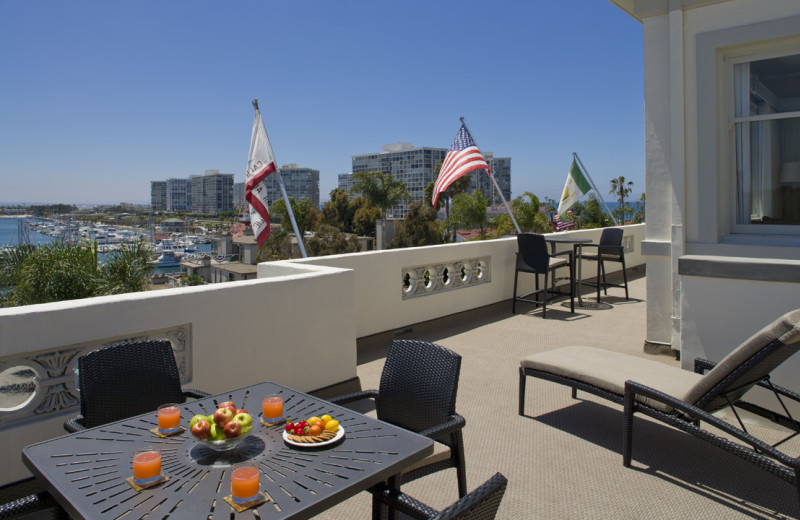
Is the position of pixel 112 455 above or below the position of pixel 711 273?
below

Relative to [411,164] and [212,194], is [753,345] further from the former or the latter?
[411,164]

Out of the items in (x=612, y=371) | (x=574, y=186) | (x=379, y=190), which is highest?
(x=379, y=190)

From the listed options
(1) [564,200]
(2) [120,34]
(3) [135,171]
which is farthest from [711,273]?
(3) [135,171]

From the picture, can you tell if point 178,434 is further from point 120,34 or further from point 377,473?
point 120,34

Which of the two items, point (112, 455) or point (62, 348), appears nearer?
point (112, 455)

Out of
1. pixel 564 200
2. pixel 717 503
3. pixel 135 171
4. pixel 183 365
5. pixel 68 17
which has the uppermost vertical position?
pixel 68 17

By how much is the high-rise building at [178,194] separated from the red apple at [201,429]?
351 ft

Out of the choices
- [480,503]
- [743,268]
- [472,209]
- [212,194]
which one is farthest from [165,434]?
[212,194]

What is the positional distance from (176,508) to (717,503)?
2554 millimetres

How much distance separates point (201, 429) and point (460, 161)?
762 centimetres

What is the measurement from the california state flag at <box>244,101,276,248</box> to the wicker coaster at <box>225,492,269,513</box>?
24.2 feet

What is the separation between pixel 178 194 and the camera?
336 ft

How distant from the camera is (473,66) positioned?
62.9 m

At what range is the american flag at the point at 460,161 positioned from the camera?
28.5 feet
